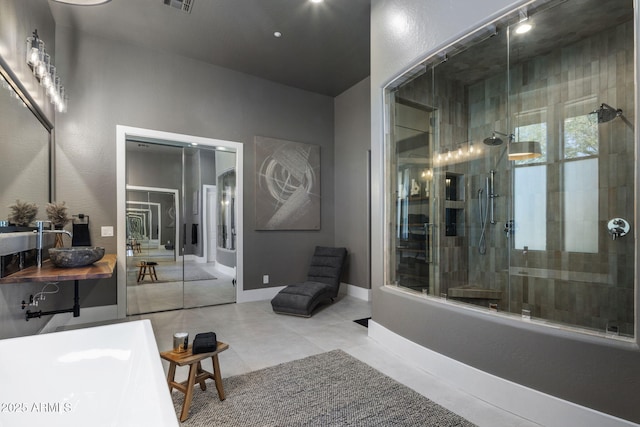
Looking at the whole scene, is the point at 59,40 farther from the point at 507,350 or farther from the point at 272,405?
the point at 507,350

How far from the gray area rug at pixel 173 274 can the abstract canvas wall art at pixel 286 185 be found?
102cm

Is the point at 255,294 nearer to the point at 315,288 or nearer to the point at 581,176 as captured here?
the point at 315,288

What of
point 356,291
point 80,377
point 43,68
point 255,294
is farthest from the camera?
point 356,291

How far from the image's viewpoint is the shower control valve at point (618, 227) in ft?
8.67

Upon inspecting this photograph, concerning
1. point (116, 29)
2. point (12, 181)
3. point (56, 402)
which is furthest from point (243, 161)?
point (56, 402)

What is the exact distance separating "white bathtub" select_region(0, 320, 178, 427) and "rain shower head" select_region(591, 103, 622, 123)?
4.01 metres

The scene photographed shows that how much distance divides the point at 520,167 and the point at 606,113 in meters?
0.88

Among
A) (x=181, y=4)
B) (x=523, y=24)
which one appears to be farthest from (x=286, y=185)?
(x=523, y=24)

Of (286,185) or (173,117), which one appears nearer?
(173,117)

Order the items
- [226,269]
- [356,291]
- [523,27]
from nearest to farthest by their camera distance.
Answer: [523,27] < [226,269] < [356,291]

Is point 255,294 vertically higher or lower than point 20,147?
lower

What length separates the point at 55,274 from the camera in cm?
216

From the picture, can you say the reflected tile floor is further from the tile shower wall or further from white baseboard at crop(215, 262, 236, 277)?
the tile shower wall

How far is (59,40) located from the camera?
3559 mm
